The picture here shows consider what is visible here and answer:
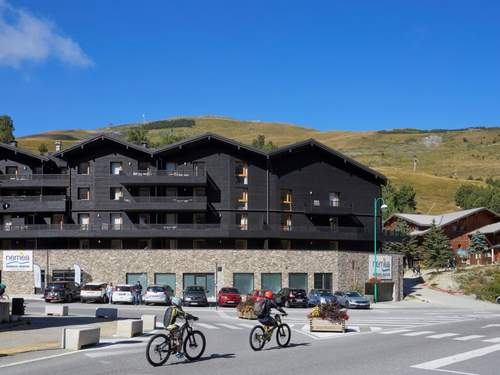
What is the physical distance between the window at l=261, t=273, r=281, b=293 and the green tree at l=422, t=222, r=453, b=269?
2616 cm

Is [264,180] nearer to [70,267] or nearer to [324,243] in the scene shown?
[324,243]

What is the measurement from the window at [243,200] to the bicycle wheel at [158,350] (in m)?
46.9

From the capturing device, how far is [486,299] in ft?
207

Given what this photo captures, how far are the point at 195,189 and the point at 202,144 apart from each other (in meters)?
4.28

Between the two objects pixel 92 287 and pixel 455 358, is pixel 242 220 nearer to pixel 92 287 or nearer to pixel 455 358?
pixel 92 287

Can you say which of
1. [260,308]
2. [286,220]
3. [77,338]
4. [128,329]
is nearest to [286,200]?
[286,220]

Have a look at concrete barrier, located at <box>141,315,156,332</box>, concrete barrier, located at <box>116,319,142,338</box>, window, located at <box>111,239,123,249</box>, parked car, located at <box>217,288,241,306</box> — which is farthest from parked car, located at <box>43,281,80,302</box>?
concrete barrier, located at <box>116,319,142,338</box>

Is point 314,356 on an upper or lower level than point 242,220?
lower

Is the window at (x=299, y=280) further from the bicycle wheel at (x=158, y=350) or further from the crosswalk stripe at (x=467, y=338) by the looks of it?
the bicycle wheel at (x=158, y=350)

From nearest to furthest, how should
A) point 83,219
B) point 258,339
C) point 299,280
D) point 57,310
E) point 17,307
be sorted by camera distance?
point 258,339
point 17,307
point 57,310
point 299,280
point 83,219

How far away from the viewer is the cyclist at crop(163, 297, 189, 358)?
17953mm

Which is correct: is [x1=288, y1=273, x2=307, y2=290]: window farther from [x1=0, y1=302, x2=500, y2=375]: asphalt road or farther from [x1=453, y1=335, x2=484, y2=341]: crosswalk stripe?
[x1=453, y1=335, x2=484, y2=341]: crosswalk stripe

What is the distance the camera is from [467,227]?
9731cm

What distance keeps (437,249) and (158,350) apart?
2683 inches
